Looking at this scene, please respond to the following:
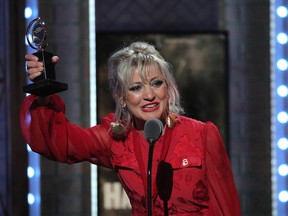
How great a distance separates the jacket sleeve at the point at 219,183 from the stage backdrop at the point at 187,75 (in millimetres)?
1302

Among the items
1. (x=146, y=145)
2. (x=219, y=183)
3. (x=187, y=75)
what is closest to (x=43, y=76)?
(x=146, y=145)

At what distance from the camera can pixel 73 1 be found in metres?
3.05

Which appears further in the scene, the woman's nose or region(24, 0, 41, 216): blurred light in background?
region(24, 0, 41, 216): blurred light in background

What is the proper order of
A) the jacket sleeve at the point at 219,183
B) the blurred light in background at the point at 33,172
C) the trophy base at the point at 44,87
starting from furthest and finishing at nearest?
the blurred light in background at the point at 33,172, the jacket sleeve at the point at 219,183, the trophy base at the point at 44,87

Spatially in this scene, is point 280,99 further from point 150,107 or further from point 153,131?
point 153,131

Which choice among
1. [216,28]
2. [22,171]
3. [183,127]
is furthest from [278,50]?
[22,171]

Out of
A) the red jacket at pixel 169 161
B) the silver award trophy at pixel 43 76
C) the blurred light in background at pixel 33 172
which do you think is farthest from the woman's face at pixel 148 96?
the blurred light in background at pixel 33 172

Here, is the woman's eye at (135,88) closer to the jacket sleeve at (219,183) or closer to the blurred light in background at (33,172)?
the jacket sleeve at (219,183)

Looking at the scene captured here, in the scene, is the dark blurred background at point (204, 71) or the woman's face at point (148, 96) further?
the dark blurred background at point (204, 71)

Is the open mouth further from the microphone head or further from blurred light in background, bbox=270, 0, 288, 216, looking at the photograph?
blurred light in background, bbox=270, 0, 288, 216

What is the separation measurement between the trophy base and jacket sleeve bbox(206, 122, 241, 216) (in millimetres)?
504

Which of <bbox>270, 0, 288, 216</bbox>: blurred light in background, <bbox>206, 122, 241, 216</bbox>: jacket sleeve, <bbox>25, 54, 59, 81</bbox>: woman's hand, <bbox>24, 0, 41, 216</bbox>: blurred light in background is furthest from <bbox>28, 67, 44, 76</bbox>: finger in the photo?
<bbox>270, 0, 288, 216</bbox>: blurred light in background

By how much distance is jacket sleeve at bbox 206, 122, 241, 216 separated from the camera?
171 centimetres

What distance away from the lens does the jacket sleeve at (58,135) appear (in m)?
1.76
